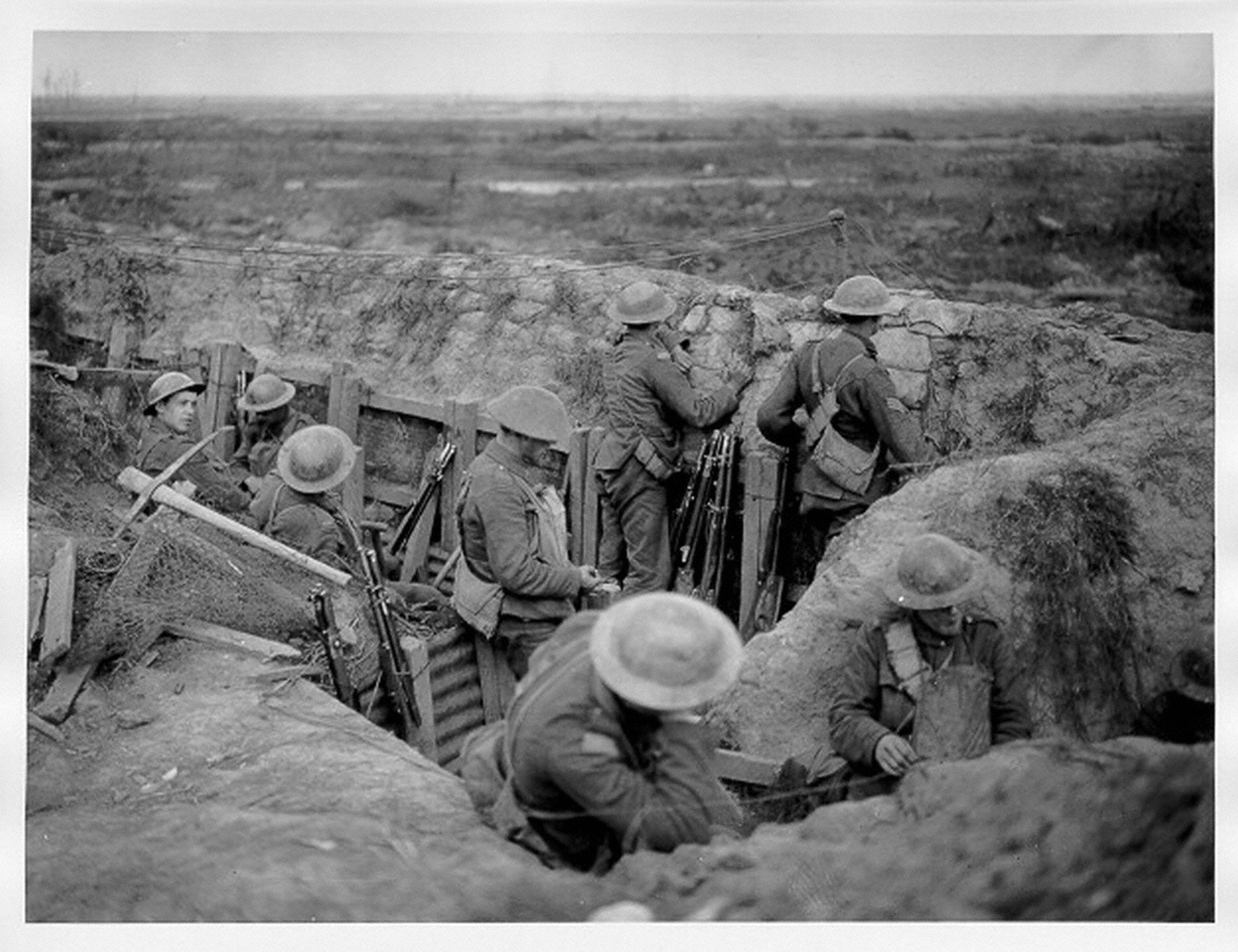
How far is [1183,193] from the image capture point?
6.76m

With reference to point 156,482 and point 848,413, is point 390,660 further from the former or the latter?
point 848,413

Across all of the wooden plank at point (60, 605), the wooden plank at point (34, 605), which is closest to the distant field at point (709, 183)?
the wooden plank at point (60, 605)

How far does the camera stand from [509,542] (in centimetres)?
645

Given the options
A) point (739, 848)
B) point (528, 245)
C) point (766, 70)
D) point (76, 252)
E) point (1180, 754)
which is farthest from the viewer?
point (528, 245)

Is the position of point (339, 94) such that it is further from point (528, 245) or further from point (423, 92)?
point (528, 245)

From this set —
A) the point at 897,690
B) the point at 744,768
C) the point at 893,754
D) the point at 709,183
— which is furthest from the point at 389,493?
the point at 893,754

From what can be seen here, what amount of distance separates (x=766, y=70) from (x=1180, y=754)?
3.79m

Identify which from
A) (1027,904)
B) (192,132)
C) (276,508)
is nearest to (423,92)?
(192,132)

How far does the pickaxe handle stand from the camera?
6.91 metres

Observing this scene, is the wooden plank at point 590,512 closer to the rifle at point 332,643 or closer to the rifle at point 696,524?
the rifle at point 696,524

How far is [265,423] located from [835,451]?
323cm

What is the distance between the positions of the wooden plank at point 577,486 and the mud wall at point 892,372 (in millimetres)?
265

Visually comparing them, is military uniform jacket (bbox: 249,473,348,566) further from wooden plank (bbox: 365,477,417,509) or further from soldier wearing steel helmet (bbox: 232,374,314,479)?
wooden plank (bbox: 365,477,417,509)

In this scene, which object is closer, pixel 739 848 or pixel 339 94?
pixel 739 848
